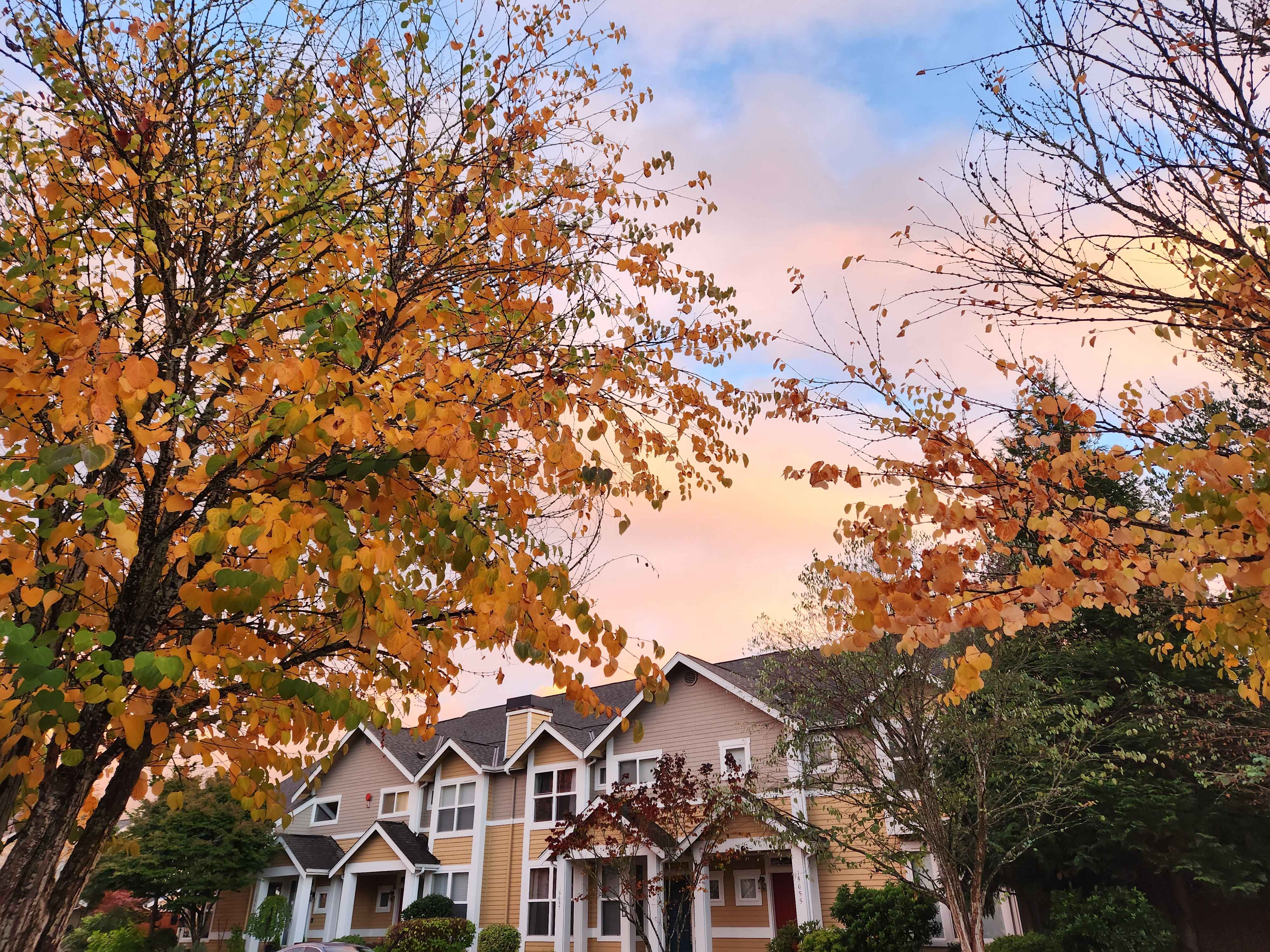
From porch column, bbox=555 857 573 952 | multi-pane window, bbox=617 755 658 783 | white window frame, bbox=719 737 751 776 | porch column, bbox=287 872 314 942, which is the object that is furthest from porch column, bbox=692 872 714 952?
porch column, bbox=287 872 314 942

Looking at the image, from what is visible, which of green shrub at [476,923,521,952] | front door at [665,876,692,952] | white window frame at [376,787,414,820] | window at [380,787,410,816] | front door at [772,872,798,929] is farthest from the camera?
window at [380,787,410,816]

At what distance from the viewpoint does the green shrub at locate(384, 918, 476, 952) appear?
19609 mm

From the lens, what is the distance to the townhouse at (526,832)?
1862 cm

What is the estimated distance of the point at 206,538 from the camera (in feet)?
9.04

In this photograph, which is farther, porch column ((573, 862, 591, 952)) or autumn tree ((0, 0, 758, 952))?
porch column ((573, 862, 591, 952))

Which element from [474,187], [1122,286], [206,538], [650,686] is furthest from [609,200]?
[206,538]

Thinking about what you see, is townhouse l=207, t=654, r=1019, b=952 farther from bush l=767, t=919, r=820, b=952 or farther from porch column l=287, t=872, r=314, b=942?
bush l=767, t=919, r=820, b=952

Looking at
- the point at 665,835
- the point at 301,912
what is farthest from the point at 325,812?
the point at 665,835

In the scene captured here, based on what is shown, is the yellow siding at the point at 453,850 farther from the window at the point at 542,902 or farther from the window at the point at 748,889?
the window at the point at 748,889

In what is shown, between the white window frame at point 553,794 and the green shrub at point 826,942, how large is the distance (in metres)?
7.98

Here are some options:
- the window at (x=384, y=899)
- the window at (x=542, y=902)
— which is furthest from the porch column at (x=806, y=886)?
the window at (x=384, y=899)

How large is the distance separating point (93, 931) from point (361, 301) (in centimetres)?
2855

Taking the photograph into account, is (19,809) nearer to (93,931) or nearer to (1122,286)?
(1122,286)

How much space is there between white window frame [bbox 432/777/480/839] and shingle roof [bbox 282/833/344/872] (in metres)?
3.96
